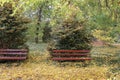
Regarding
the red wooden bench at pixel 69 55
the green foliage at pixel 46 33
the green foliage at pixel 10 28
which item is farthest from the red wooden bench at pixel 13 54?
the green foliage at pixel 46 33

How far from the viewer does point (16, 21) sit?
1347 cm

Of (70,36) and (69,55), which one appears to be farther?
(70,36)

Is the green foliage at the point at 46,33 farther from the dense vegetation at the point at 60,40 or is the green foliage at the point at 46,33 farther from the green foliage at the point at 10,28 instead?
the green foliage at the point at 10,28

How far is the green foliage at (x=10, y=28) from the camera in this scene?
1337cm

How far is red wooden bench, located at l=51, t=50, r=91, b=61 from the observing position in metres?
13.8

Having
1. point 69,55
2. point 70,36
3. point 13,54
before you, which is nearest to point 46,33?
point 70,36

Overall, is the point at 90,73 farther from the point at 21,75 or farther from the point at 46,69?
the point at 21,75

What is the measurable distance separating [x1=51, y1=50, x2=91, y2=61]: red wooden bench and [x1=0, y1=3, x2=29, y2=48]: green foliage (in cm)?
191

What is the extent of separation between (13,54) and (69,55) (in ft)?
9.79

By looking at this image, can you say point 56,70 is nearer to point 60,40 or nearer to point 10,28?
point 60,40

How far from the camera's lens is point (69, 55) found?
14.0m

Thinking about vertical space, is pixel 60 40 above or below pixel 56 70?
above

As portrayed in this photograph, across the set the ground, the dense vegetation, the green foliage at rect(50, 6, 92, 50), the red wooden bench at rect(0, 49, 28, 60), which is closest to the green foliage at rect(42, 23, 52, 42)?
the dense vegetation

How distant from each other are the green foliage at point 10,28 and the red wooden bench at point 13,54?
44 centimetres
